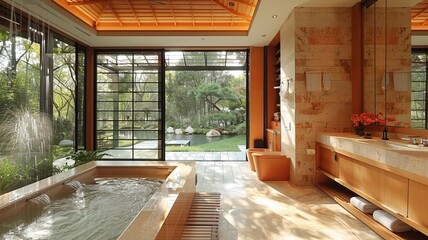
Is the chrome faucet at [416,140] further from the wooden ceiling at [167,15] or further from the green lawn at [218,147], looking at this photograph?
the green lawn at [218,147]

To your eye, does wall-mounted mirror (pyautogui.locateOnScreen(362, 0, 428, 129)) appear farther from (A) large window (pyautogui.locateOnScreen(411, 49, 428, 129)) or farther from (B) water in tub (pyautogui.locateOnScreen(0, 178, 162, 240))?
(B) water in tub (pyautogui.locateOnScreen(0, 178, 162, 240))

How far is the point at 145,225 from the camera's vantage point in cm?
179

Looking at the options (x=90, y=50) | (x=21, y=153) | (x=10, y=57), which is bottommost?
(x=21, y=153)

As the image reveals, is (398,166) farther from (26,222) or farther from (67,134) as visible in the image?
(67,134)

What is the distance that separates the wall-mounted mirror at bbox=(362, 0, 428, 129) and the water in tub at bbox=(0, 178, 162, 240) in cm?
320

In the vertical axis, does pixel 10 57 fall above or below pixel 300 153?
above

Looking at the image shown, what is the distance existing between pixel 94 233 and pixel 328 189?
3.29 m

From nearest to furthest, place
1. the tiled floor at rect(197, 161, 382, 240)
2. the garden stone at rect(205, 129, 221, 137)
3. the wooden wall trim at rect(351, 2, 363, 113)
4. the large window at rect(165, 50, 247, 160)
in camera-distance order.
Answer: the tiled floor at rect(197, 161, 382, 240)
the wooden wall trim at rect(351, 2, 363, 113)
the large window at rect(165, 50, 247, 160)
the garden stone at rect(205, 129, 221, 137)

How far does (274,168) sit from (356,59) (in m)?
2.20

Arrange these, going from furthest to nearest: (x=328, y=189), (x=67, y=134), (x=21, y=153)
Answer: (x=67, y=134)
(x=328, y=189)
(x=21, y=153)

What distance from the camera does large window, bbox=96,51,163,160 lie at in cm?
686

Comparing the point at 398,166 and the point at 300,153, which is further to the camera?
the point at 300,153

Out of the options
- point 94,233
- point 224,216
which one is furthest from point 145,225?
point 224,216

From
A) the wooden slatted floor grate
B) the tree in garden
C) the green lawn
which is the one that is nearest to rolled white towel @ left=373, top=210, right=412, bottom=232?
the wooden slatted floor grate
